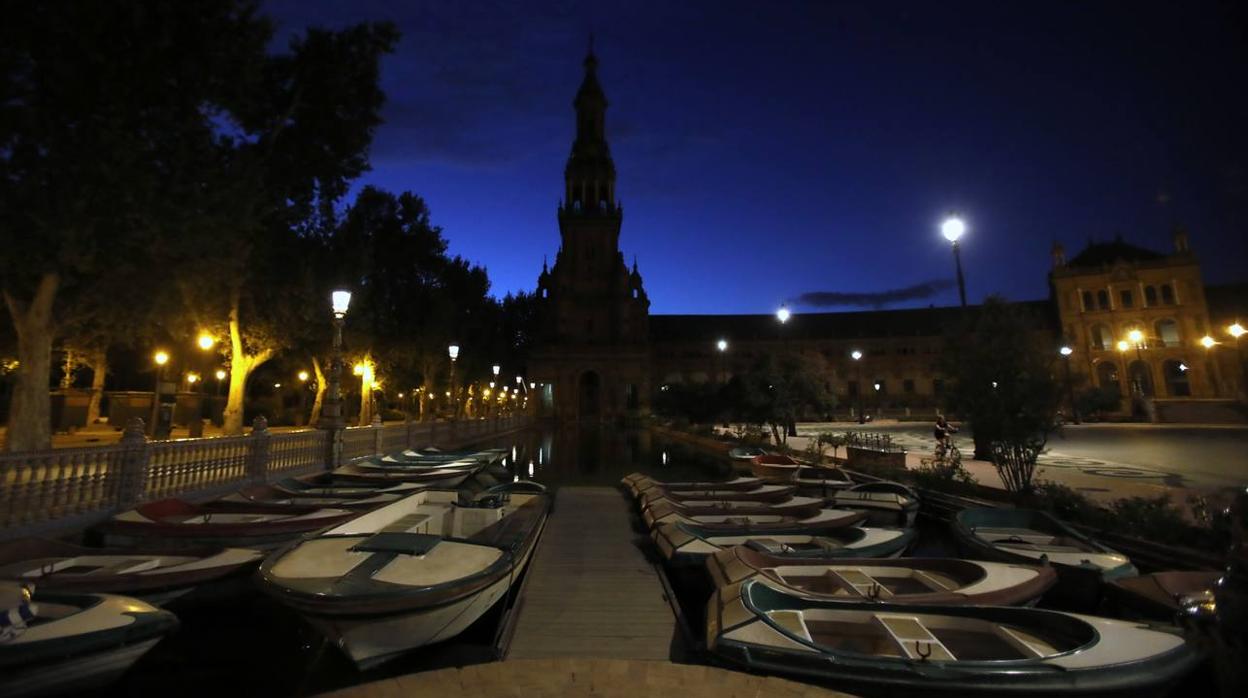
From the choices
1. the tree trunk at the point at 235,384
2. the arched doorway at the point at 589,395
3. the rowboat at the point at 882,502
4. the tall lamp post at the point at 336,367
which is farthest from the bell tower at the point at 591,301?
the rowboat at the point at 882,502

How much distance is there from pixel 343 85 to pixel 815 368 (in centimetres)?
2428

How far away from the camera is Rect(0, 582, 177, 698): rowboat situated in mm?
3998

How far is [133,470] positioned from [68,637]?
21.9 ft

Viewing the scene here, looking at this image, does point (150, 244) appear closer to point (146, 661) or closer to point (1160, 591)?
point (146, 661)

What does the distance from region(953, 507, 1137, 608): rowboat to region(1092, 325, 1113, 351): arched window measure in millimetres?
65665

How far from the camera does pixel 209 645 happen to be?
6332mm

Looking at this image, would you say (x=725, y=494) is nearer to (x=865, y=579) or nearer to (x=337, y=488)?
(x=865, y=579)

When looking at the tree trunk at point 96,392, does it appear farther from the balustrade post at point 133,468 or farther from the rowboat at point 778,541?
the rowboat at point 778,541

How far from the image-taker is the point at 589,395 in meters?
70.3

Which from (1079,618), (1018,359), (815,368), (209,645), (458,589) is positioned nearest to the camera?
(1079,618)

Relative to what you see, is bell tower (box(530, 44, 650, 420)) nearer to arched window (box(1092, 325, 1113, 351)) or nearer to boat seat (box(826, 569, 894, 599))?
arched window (box(1092, 325, 1113, 351))

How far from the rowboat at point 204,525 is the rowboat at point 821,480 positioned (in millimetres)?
10257

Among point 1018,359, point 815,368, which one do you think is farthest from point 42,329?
point 815,368

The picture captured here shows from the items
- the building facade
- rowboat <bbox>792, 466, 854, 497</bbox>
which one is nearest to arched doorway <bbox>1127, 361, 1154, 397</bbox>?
the building facade
